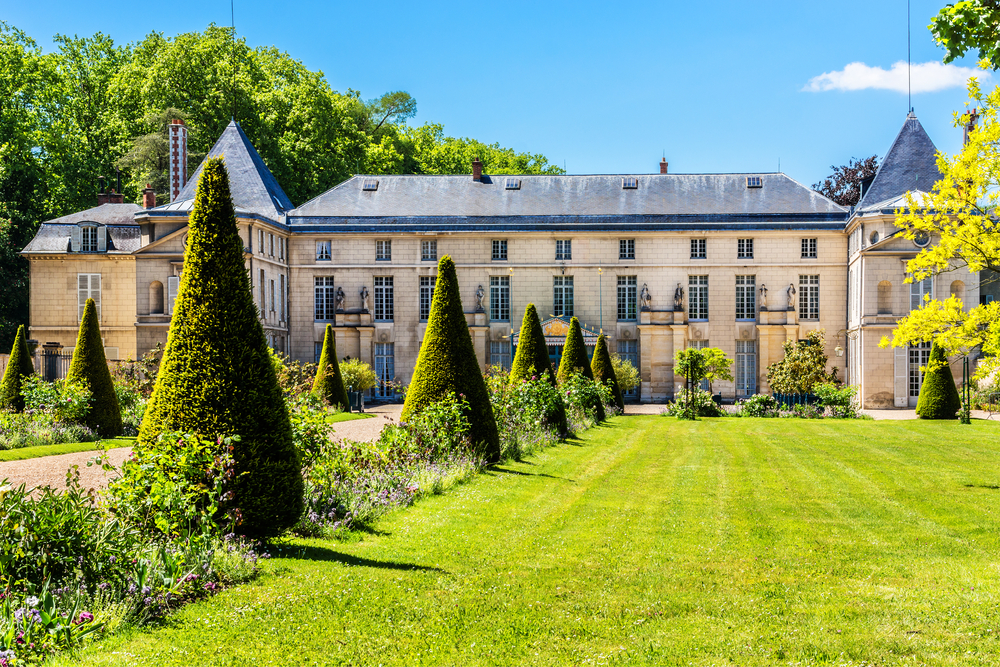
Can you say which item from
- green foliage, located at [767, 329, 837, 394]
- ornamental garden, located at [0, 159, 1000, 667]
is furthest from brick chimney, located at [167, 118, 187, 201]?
ornamental garden, located at [0, 159, 1000, 667]

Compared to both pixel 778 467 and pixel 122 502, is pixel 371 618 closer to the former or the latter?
pixel 122 502

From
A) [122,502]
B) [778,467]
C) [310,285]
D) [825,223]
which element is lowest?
[778,467]

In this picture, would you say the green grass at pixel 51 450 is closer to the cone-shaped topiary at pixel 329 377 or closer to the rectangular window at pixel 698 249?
→ the cone-shaped topiary at pixel 329 377

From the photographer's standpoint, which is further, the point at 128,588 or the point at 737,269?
the point at 737,269

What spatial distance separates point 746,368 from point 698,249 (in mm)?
5263

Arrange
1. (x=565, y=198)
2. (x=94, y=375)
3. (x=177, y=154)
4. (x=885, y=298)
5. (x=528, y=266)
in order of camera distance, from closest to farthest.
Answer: (x=94, y=375), (x=885, y=298), (x=177, y=154), (x=528, y=266), (x=565, y=198)

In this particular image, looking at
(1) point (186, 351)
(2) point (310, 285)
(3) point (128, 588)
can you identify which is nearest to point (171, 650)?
(3) point (128, 588)

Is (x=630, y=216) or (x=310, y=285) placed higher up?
(x=630, y=216)

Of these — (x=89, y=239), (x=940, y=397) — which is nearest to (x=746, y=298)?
(x=940, y=397)

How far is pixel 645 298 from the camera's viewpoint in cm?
3494

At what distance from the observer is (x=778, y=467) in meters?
13.3

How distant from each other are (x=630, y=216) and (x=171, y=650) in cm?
3206

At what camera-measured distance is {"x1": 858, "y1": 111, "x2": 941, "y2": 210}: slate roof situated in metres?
31.1

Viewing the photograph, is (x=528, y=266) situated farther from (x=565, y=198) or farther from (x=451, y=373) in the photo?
(x=451, y=373)
